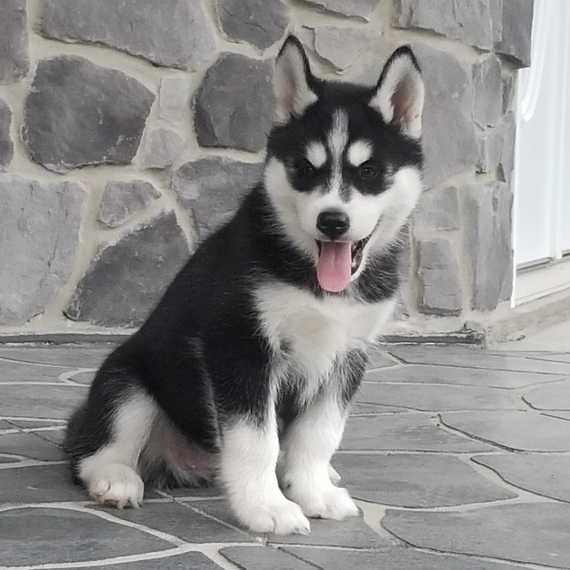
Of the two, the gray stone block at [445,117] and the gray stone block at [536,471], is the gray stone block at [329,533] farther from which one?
the gray stone block at [445,117]

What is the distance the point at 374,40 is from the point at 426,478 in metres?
2.44

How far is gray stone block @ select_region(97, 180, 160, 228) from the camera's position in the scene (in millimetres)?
4023

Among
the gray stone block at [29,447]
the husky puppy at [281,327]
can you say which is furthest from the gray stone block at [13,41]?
the husky puppy at [281,327]

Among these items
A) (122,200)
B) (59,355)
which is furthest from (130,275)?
(59,355)

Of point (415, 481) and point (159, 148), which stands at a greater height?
point (159, 148)

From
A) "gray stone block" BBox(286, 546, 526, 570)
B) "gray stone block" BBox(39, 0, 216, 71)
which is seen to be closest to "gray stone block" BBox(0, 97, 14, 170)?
"gray stone block" BBox(39, 0, 216, 71)

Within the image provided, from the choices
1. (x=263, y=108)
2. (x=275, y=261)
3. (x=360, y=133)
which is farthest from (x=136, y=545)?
(x=263, y=108)

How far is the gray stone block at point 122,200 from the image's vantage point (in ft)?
13.2

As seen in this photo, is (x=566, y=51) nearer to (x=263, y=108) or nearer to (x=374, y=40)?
(x=374, y=40)

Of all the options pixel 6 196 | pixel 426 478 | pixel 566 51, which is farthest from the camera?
pixel 566 51

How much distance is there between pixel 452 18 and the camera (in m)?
4.43

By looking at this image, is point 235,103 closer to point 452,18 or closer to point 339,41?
point 339,41

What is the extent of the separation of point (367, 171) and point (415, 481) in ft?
2.70

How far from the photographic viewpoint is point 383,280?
2248 mm
